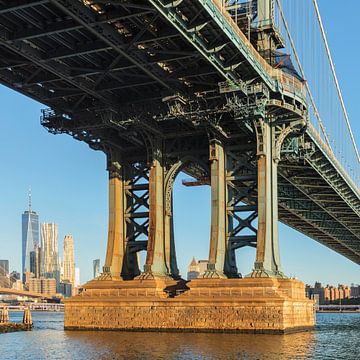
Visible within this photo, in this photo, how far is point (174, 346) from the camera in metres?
46.6

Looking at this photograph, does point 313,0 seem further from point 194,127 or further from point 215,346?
point 215,346

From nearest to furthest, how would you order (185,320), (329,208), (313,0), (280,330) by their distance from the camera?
(280,330), (185,320), (313,0), (329,208)

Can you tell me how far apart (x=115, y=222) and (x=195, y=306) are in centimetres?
1396

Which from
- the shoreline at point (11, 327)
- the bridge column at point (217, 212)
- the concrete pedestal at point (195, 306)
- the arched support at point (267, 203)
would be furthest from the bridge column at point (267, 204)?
the shoreline at point (11, 327)

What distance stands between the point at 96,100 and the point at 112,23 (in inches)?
631

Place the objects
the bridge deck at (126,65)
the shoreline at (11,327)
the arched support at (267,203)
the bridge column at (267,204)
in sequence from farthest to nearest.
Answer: the shoreline at (11,327), the bridge column at (267,204), the arched support at (267,203), the bridge deck at (126,65)

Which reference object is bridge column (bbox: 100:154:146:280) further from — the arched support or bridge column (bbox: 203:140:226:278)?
the arched support

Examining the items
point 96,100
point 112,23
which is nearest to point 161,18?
point 112,23

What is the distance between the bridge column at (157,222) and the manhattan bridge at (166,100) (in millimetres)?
105

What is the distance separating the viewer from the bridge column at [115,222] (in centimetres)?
6744

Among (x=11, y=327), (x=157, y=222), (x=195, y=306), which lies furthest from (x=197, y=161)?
(x=11, y=327)

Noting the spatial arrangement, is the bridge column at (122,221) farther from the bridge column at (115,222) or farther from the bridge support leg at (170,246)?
the bridge support leg at (170,246)

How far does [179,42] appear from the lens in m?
51.8

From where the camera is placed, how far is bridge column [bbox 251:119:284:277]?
197 feet
